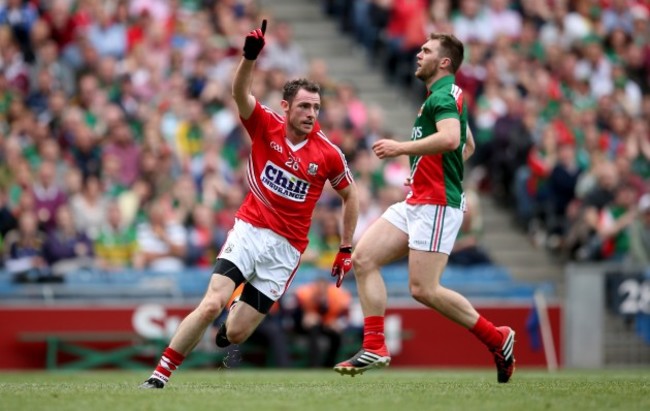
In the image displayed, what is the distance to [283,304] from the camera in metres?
17.6

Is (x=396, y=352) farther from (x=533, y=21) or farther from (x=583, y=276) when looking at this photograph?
(x=533, y=21)

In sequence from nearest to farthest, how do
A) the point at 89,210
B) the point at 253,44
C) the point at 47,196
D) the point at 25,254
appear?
the point at 253,44, the point at 25,254, the point at 47,196, the point at 89,210

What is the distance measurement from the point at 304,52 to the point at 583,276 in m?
7.96

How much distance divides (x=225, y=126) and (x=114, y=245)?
3.20 metres

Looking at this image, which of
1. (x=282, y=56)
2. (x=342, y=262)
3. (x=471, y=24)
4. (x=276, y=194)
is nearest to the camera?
(x=276, y=194)

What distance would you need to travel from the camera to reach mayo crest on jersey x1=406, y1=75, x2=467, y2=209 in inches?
411

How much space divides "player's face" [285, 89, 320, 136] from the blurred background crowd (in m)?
7.43

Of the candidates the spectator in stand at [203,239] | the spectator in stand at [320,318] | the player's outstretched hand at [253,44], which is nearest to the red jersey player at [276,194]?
the player's outstretched hand at [253,44]

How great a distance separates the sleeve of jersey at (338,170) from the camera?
10391 mm

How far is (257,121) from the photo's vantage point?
33.5ft

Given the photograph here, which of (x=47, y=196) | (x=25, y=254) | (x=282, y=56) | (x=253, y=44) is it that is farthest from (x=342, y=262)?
(x=282, y=56)

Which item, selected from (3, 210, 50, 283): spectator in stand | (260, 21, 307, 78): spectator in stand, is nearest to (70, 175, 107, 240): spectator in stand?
(3, 210, 50, 283): spectator in stand

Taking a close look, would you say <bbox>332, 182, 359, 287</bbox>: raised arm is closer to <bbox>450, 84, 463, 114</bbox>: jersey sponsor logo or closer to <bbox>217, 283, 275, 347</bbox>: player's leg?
<bbox>217, 283, 275, 347</bbox>: player's leg

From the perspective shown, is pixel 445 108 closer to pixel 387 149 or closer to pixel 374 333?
pixel 387 149
